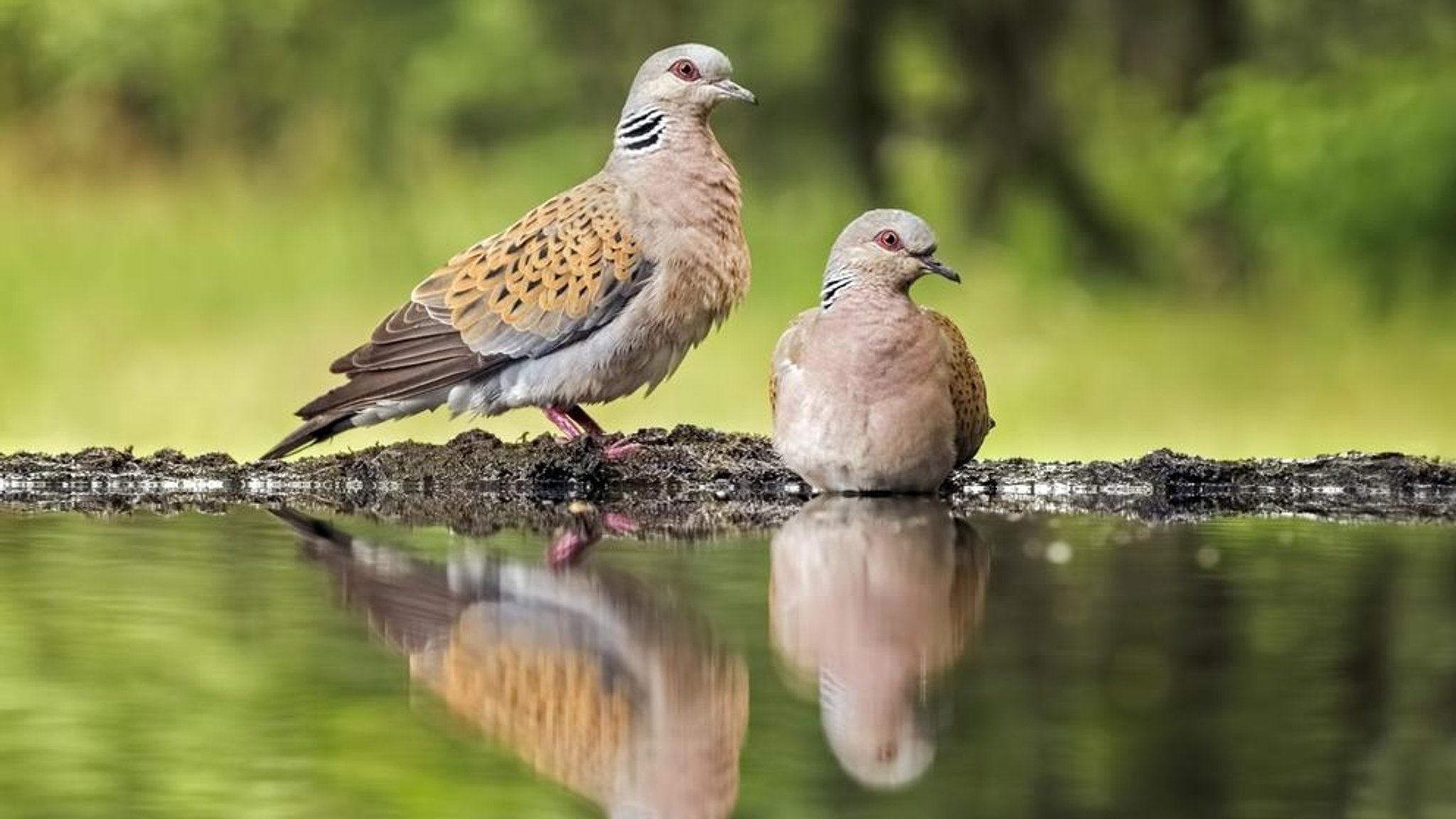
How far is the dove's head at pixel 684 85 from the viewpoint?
22.9 ft

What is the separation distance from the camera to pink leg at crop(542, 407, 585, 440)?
692 cm

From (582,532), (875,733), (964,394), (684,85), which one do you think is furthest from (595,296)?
(875,733)

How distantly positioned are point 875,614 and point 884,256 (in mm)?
2043

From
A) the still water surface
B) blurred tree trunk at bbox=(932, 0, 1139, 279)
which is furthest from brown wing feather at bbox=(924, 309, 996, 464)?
blurred tree trunk at bbox=(932, 0, 1139, 279)

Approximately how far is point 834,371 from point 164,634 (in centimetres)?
237

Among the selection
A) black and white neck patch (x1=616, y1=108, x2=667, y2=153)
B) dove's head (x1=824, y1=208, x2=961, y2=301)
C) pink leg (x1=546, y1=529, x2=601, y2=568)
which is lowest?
pink leg (x1=546, y1=529, x2=601, y2=568)

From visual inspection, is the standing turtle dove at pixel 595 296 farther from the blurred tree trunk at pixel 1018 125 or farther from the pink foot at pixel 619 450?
the blurred tree trunk at pixel 1018 125

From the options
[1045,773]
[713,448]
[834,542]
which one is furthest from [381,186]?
[1045,773]

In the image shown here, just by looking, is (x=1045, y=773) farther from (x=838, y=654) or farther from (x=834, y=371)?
(x=834, y=371)

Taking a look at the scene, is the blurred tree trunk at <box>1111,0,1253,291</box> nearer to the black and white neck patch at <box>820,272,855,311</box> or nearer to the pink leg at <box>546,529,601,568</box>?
the black and white neck patch at <box>820,272,855,311</box>

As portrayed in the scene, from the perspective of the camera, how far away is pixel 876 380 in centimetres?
613

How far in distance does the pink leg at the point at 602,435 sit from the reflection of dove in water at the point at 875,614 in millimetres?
718

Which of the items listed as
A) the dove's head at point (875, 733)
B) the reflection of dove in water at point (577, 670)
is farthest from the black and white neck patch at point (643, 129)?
the dove's head at point (875, 733)

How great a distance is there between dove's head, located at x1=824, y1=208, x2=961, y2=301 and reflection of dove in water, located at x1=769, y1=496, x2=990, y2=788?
60 cm
